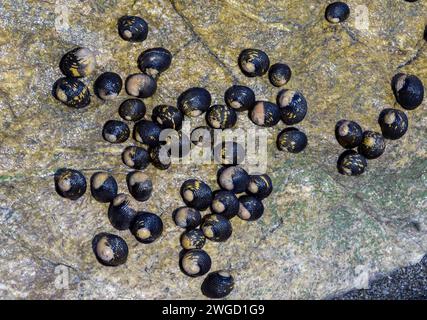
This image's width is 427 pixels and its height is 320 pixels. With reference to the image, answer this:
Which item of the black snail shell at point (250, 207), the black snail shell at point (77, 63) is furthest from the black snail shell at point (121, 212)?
the black snail shell at point (77, 63)

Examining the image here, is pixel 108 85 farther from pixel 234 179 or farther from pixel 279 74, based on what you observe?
pixel 279 74

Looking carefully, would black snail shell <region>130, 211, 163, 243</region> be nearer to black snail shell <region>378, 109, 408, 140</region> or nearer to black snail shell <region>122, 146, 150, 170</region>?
black snail shell <region>122, 146, 150, 170</region>

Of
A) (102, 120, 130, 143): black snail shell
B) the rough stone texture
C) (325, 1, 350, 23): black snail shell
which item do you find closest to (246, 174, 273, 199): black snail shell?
the rough stone texture

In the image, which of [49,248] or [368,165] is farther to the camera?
[368,165]
